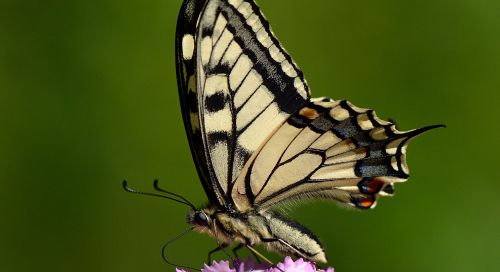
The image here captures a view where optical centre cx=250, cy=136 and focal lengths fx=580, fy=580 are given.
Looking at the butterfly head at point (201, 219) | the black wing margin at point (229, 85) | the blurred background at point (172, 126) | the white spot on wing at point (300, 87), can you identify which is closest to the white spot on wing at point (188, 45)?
the black wing margin at point (229, 85)

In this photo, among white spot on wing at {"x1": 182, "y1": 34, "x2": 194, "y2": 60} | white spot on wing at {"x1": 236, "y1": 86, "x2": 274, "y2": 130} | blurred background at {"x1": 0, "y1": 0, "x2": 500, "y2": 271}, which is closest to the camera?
white spot on wing at {"x1": 182, "y1": 34, "x2": 194, "y2": 60}

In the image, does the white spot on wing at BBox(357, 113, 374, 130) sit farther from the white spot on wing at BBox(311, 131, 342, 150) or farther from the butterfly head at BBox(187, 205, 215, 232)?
the butterfly head at BBox(187, 205, 215, 232)

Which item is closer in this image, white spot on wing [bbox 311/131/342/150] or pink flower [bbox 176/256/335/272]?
pink flower [bbox 176/256/335/272]

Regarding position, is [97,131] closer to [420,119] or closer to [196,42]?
[196,42]

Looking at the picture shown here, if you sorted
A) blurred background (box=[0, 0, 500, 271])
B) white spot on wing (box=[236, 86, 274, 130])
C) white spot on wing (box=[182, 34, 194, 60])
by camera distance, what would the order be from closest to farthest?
white spot on wing (box=[182, 34, 194, 60])
white spot on wing (box=[236, 86, 274, 130])
blurred background (box=[0, 0, 500, 271])

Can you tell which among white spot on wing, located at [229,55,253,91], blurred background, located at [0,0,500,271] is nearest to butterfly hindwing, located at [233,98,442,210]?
white spot on wing, located at [229,55,253,91]

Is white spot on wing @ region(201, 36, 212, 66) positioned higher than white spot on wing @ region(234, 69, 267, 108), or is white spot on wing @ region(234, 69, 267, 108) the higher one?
white spot on wing @ region(201, 36, 212, 66)

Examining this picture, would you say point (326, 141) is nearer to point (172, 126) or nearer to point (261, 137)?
point (261, 137)
